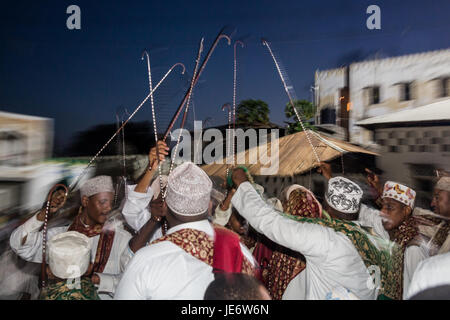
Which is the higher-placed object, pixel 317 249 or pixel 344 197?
pixel 344 197

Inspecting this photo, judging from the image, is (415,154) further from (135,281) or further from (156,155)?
(135,281)

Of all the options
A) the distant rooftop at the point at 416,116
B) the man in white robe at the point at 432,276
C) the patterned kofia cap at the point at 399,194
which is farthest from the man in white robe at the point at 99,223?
the distant rooftop at the point at 416,116

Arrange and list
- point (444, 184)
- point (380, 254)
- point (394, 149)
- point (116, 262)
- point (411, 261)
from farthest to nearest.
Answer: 1. point (394, 149)
2. point (444, 184)
3. point (116, 262)
4. point (411, 261)
5. point (380, 254)

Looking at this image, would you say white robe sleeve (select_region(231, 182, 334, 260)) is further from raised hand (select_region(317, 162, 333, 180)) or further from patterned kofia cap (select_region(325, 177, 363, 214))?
raised hand (select_region(317, 162, 333, 180))

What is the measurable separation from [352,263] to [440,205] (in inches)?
55.1

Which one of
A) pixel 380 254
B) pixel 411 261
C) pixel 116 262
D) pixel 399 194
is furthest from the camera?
pixel 399 194

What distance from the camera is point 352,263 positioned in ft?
4.54

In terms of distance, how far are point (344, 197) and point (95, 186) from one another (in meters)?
1.61

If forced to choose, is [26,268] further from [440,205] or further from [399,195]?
[440,205]

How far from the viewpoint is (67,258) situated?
1425 millimetres

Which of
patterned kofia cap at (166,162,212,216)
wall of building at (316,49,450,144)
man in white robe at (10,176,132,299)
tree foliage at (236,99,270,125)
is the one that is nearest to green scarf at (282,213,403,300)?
patterned kofia cap at (166,162,212,216)

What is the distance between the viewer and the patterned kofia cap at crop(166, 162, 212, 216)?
1.31 metres

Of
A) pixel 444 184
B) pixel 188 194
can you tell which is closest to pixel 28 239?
pixel 188 194
